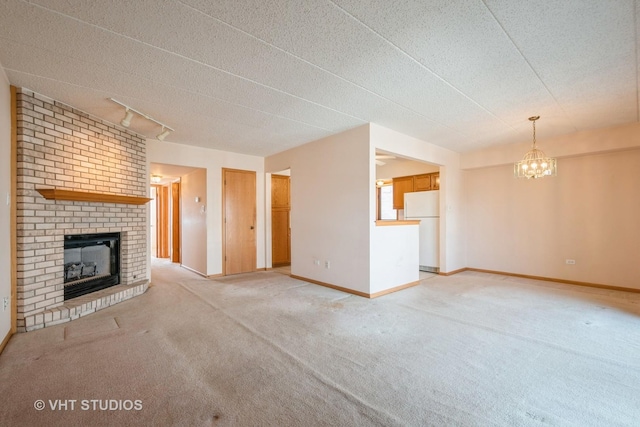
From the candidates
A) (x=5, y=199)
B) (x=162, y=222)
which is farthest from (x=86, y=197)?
(x=162, y=222)

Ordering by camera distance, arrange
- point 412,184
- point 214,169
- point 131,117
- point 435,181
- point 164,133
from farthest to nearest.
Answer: point 412,184 → point 435,181 → point 214,169 → point 164,133 → point 131,117

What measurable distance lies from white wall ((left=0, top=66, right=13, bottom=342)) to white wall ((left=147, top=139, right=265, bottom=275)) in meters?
2.01

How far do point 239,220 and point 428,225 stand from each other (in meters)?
3.90

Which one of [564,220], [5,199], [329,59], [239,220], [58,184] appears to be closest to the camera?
[329,59]

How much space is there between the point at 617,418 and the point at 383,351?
4.53ft

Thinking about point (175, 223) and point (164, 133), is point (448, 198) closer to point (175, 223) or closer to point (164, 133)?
point (164, 133)

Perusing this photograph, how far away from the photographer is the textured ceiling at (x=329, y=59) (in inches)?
71.1

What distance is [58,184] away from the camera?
3154 millimetres

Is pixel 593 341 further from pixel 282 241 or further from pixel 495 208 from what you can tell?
pixel 282 241

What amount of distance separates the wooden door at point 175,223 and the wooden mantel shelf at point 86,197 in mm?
2991

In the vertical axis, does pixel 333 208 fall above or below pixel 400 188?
below

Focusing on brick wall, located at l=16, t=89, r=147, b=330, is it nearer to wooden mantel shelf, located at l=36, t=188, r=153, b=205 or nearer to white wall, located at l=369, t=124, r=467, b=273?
wooden mantel shelf, located at l=36, t=188, r=153, b=205

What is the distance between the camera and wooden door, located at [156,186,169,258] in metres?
7.84

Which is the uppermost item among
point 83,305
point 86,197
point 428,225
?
point 86,197
